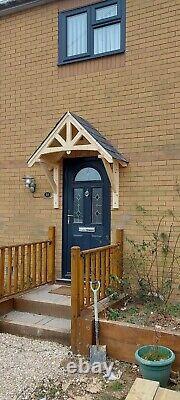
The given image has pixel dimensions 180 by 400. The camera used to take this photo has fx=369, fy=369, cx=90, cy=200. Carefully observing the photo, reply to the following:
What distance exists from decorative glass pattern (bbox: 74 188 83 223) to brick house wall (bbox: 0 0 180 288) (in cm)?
35

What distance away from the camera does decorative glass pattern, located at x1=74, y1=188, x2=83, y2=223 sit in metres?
7.40

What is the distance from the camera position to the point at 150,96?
6633mm

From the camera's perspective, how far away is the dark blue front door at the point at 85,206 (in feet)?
23.5

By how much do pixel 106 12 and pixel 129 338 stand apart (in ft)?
19.4

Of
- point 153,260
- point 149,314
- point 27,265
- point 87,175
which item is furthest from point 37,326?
point 87,175

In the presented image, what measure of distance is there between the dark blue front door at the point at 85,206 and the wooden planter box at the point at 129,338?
2369 millimetres

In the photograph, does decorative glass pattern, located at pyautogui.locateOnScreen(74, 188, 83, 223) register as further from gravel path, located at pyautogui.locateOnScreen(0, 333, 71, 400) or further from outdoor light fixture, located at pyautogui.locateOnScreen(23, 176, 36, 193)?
gravel path, located at pyautogui.locateOnScreen(0, 333, 71, 400)

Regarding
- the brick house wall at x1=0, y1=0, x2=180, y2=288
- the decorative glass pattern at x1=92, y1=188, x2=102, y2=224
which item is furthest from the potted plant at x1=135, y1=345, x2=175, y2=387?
the decorative glass pattern at x1=92, y1=188, x2=102, y2=224

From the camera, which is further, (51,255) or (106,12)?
(51,255)

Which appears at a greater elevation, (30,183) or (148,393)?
(30,183)

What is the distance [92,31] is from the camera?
7258 mm

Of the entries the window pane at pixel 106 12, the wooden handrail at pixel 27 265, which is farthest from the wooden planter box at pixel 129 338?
the window pane at pixel 106 12

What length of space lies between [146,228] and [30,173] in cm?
286

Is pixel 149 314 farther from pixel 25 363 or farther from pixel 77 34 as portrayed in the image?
pixel 77 34
